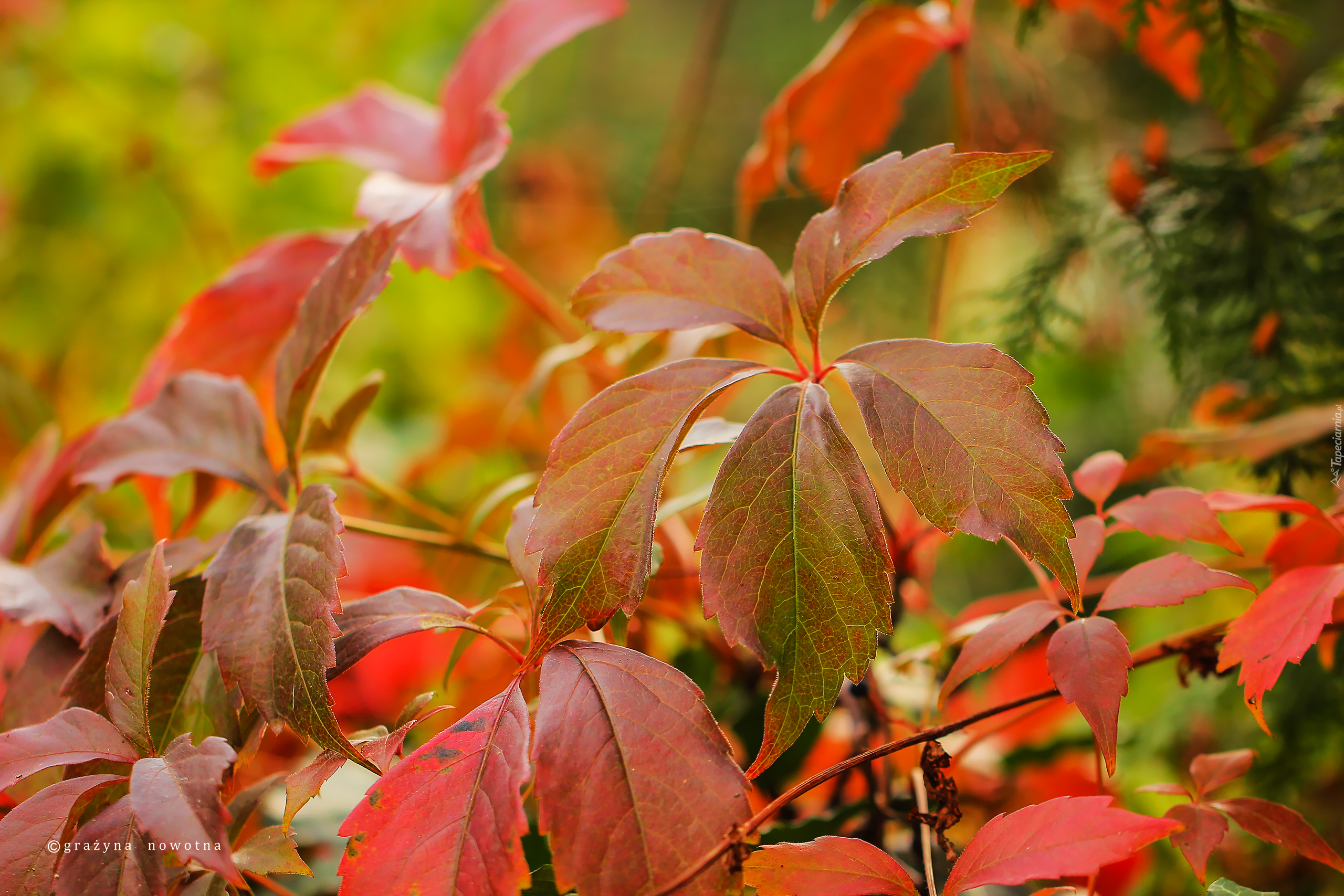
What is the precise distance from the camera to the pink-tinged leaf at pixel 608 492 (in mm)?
259

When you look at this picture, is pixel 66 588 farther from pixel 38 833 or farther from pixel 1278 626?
pixel 1278 626

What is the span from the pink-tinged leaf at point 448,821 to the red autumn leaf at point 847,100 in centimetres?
39

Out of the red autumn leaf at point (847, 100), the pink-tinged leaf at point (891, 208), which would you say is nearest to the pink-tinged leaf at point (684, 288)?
the pink-tinged leaf at point (891, 208)

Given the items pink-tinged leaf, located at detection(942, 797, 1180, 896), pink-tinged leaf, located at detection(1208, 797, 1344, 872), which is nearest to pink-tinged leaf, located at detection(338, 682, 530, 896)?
pink-tinged leaf, located at detection(942, 797, 1180, 896)

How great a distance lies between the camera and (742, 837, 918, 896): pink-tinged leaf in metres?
0.25

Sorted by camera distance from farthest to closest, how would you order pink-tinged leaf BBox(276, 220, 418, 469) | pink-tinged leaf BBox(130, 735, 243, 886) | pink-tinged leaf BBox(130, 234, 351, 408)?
pink-tinged leaf BBox(130, 234, 351, 408) → pink-tinged leaf BBox(276, 220, 418, 469) → pink-tinged leaf BBox(130, 735, 243, 886)

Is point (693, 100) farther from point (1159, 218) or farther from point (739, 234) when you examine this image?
point (1159, 218)

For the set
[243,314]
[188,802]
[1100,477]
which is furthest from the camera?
[243,314]

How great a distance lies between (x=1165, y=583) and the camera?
29 cm

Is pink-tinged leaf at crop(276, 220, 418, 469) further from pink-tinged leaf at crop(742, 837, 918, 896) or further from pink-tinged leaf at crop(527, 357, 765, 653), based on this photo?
pink-tinged leaf at crop(742, 837, 918, 896)

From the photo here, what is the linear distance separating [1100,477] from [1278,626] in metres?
0.08

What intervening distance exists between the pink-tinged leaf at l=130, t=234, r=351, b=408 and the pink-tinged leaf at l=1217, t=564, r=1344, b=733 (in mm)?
513

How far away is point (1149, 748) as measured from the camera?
0.60 m

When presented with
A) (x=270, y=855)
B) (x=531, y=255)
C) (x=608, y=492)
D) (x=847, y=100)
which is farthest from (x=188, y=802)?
(x=531, y=255)
